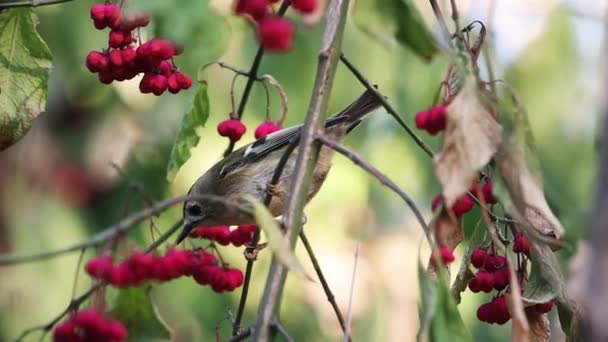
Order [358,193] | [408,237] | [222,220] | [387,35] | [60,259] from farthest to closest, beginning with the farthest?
1. [408,237]
2. [60,259]
3. [358,193]
4. [222,220]
5. [387,35]

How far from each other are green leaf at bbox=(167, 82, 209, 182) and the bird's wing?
5.52 ft

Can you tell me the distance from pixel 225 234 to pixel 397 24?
1739 millimetres

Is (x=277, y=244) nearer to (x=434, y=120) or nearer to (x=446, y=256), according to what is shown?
(x=434, y=120)

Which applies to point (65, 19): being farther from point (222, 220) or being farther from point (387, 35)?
point (387, 35)

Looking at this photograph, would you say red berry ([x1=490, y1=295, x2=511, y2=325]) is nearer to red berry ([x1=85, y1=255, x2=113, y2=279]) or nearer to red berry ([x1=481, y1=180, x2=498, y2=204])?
red berry ([x1=481, y1=180, x2=498, y2=204])

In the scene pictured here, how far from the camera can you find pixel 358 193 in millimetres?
6691

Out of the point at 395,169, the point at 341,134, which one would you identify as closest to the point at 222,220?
the point at 341,134

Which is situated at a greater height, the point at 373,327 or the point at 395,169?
the point at 395,169

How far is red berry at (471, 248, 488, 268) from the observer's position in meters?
3.32

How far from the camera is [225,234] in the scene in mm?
4086

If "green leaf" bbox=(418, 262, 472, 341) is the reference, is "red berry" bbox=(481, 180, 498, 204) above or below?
below

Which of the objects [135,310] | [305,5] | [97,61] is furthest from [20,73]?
[305,5]

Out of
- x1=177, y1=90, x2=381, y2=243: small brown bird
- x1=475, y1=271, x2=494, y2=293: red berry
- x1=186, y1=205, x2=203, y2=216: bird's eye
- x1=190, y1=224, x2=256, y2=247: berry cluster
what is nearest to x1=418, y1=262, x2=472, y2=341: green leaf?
x1=475, y1=271, x2=494, y2=293: red berry

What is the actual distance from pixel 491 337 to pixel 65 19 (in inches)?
146
